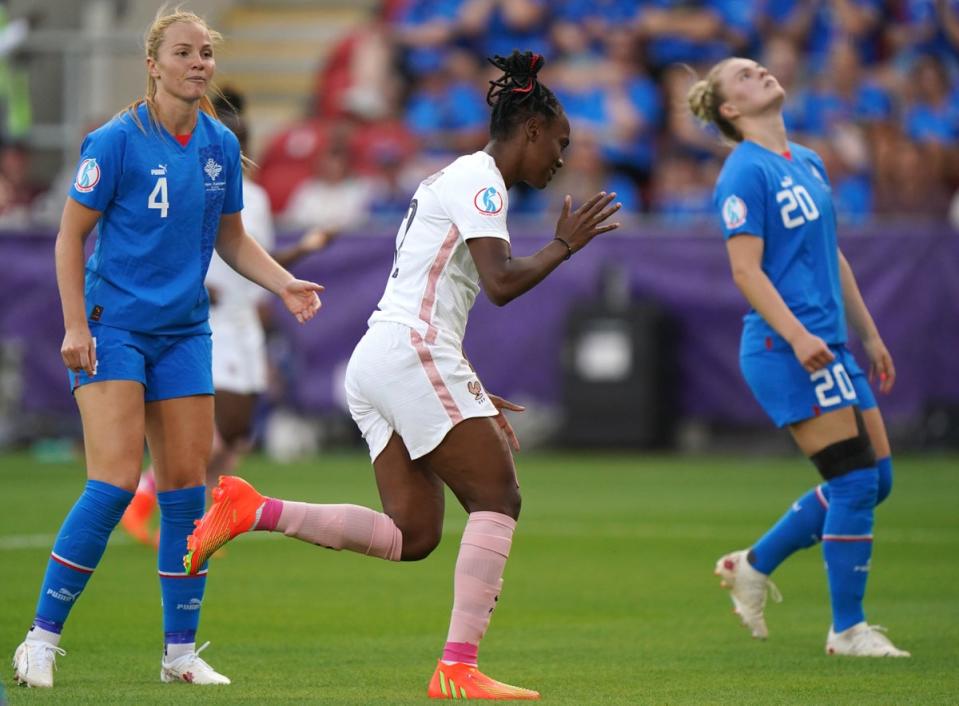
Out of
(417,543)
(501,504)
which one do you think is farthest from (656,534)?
(501,504)

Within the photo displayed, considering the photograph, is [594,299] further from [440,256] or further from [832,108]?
[440,256]

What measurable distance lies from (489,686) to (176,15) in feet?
8.39

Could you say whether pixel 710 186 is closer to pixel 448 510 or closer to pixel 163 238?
pixel 448 510

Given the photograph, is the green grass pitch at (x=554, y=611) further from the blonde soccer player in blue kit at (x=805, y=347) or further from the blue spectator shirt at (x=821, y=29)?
the blue spectator shirt at (x=821, y=29)

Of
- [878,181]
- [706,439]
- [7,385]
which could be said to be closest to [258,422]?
[7,385]

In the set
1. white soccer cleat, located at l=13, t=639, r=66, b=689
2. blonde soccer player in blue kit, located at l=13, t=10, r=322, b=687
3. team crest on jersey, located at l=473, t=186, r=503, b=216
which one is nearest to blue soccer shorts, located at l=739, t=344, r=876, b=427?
team crest on jersey, located at l=473, t=186, r=503, b=216

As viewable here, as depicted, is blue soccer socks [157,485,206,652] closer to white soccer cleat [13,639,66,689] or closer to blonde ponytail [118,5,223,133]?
white soccer cleat [13,639,66,689]

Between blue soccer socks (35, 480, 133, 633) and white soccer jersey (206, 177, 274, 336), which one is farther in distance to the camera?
white soccer jersey (206, 177, 274, 336)

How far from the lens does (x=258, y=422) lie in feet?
59.7

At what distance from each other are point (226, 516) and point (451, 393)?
0.86 meters

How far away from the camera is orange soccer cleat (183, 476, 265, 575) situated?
19.9ft

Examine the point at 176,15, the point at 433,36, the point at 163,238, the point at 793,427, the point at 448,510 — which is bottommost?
the point at 448,510

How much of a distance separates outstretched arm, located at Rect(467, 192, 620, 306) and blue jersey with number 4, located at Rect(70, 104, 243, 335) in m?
1.12

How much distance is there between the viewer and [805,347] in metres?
6.98
